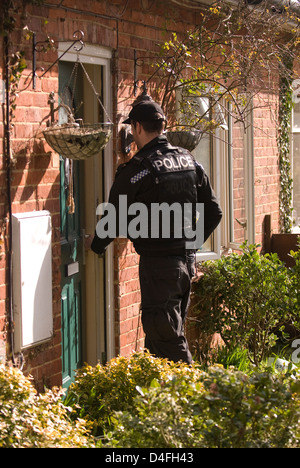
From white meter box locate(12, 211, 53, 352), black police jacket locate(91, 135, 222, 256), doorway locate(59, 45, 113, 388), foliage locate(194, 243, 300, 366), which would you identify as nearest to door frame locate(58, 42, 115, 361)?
doorway locate(59, 45, 113, 388)

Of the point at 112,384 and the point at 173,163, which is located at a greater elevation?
the point at 173,163

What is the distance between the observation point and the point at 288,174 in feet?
32.7

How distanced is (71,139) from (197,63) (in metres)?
2.68

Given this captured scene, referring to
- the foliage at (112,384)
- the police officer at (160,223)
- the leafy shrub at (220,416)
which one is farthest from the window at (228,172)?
the leafy shrub at (220,416)

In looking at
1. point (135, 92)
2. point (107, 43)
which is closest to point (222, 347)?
point (135, 92)

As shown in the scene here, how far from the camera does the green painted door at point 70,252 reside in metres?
5.74

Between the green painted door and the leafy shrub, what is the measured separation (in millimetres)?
2407

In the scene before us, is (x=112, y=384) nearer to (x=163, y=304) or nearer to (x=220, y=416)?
(x=163, y=304)

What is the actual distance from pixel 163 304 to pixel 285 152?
4852 millimetres

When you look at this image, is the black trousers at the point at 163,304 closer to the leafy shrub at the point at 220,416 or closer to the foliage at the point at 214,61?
the foliage at the point at 214,61

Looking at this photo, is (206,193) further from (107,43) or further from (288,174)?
(288,174)
